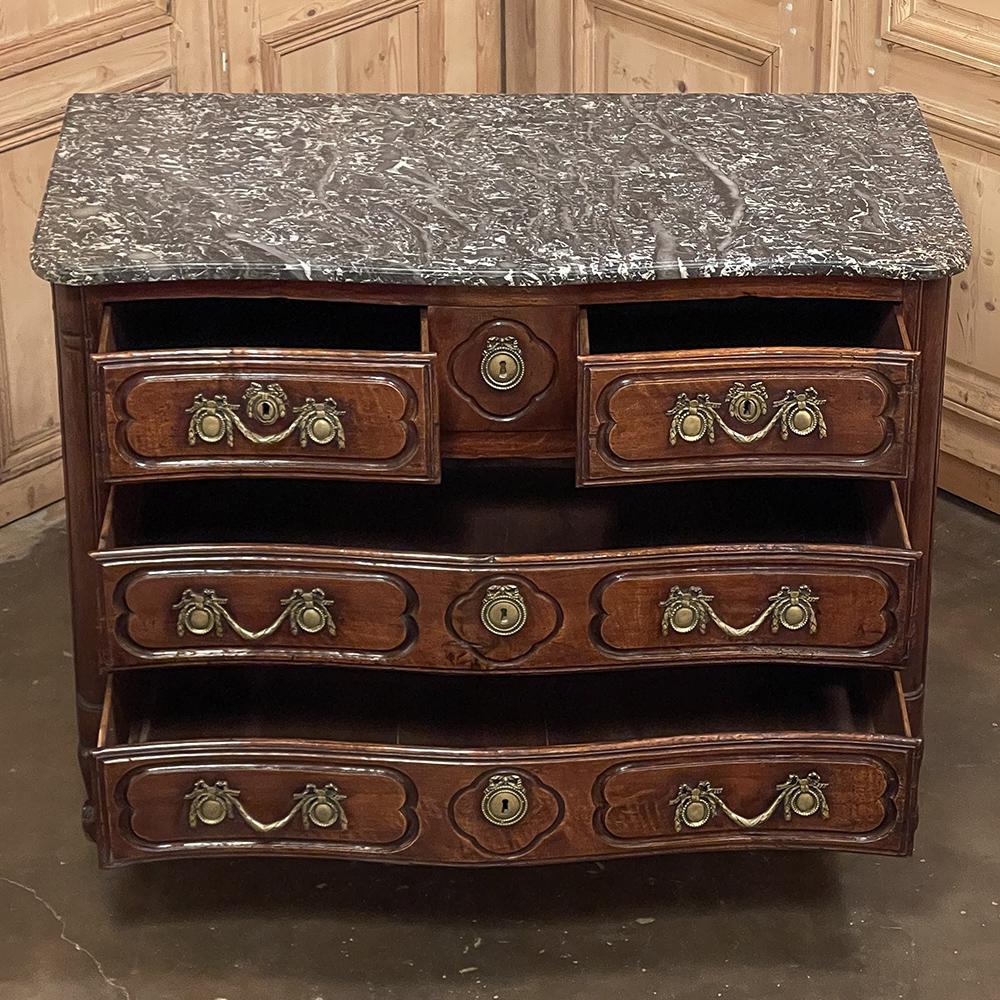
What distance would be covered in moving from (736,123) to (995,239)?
85 centimetres

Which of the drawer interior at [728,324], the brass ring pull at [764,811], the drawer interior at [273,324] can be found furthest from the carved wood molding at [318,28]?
the brass ring pull at [764,811]

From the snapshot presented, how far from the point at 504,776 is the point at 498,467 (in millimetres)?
404

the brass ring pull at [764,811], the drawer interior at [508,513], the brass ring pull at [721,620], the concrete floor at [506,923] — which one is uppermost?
the drawer interior at [508,513]

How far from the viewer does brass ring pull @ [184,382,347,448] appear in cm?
191

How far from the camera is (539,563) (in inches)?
77.5

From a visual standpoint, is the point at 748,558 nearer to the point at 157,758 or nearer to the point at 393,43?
the point at 157,758

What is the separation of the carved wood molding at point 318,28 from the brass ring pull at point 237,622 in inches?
56.5

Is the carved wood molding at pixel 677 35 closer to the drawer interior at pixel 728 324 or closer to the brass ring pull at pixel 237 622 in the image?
the drawer interior at pixel 728 324

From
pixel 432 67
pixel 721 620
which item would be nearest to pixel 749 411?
pixel 721 620

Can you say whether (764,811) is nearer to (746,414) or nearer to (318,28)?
(746,414)

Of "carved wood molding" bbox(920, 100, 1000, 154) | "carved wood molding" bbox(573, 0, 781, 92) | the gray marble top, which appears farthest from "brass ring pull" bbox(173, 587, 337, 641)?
"carved wood molding" bbox(573, 0, 781, 92)

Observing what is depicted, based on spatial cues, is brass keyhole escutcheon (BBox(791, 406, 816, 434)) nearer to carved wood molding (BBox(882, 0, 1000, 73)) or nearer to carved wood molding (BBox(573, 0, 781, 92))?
carved wood molding (BBox(882, 0, 1000, 73))

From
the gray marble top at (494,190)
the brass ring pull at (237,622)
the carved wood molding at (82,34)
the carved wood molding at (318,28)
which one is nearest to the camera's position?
Answer: the gray marble top at (494,190)

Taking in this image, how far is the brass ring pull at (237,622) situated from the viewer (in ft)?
6.56
